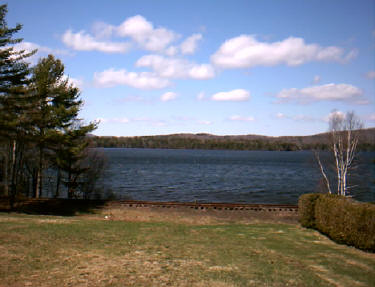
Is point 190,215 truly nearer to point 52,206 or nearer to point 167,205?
point 167,205

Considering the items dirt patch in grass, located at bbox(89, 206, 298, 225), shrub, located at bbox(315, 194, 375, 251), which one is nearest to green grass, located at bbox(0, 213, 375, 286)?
shrub, located at bbox(315, 194, 375, 251)

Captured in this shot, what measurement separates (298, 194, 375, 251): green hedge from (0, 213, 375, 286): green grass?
404mm

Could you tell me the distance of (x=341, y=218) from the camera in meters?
11.3

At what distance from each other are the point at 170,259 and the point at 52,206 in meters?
17.1

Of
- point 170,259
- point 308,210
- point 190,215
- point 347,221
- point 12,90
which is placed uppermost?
point 12,90

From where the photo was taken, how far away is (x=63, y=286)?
20.7 ft

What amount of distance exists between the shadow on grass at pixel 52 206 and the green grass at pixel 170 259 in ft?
31.6

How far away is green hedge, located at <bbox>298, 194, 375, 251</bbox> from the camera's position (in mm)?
10047

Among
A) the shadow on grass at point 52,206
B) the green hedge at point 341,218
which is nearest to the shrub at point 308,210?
the green hedge at point 341,218

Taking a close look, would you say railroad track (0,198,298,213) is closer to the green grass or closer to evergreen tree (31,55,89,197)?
evergreen tree (31,55,89,197)

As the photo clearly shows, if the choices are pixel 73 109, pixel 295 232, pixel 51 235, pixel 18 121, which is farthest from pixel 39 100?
pixel 295 232

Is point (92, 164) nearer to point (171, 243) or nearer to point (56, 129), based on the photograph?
point (56, 129)

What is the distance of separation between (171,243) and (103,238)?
7.51 feet

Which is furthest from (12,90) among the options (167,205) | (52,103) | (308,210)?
(308,210)
